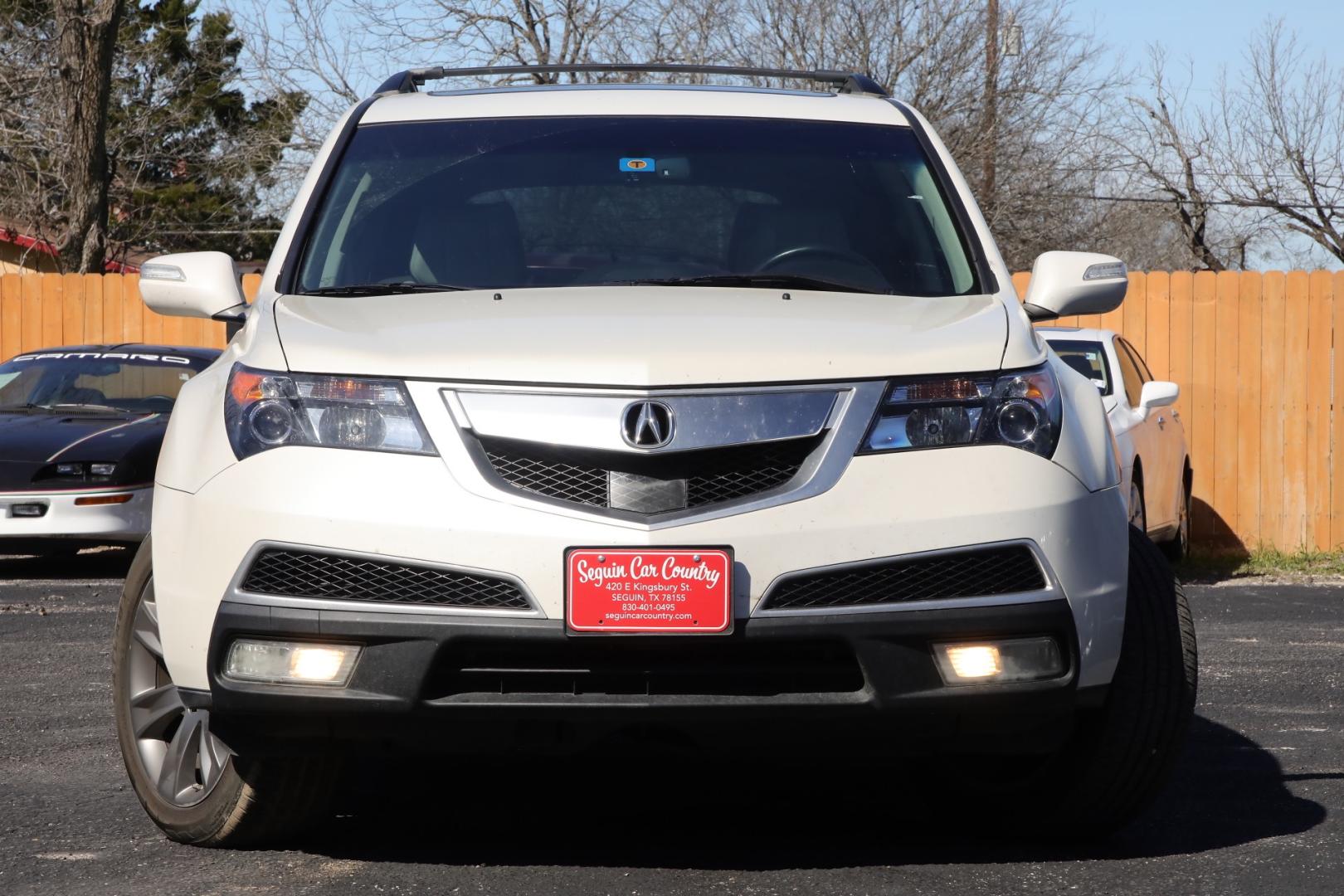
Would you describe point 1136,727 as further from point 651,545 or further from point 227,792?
point 227,792

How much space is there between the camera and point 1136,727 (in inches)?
150

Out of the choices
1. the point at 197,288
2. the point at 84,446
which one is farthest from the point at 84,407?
the point at 197,288

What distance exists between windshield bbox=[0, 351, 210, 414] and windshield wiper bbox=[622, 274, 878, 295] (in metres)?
8.13

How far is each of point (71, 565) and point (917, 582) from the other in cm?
972

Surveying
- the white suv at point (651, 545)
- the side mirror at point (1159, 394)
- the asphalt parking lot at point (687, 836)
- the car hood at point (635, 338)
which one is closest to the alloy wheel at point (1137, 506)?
the side mirror at point (1159, 394)

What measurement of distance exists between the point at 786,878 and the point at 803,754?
31 cm

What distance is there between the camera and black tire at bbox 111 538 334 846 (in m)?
3.90

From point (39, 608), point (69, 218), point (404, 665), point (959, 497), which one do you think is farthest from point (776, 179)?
point (69, 218)

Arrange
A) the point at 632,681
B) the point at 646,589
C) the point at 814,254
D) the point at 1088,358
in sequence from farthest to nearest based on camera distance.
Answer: the point at 1088,358 < the point at 814,254 < the point at 632,681 < the point at 646,589

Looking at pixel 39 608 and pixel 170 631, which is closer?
pixel 170 631

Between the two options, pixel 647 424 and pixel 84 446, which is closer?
pixel 647 424

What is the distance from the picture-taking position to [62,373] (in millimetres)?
11938

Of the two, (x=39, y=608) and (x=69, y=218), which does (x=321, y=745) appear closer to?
(x=39, y=608)

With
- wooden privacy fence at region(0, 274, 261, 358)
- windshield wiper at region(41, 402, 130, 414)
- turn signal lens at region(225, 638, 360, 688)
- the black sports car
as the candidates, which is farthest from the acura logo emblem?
wooden privacy fence at region(0, 274, 261, 358)
